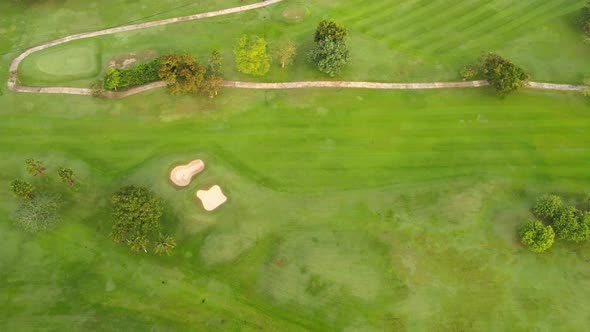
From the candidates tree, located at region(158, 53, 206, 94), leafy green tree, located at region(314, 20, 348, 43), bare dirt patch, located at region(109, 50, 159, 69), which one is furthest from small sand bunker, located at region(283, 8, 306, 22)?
bare dirt patch, located at region(109, 50, 159, 69)

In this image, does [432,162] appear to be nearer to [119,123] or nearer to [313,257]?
[313,257]

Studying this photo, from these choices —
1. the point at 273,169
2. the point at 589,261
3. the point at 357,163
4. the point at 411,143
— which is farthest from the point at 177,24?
the point at 589,261

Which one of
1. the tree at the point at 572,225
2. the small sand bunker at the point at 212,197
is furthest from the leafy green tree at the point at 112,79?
the tree at the point at 572,225

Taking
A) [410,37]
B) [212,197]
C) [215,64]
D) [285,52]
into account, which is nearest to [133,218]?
[212,197]

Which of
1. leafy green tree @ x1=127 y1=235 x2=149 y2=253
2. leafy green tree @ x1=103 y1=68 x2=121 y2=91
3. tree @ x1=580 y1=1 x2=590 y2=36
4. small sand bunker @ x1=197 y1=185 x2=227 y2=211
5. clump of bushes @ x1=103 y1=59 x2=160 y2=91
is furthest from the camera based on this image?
tree @ x1=580 y1=1 x2=590 y2=36

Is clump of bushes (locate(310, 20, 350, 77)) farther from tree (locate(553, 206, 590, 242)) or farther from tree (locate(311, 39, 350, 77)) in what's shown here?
tree (locate(553, 206, 590, 242))

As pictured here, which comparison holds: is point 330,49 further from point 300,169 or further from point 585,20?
point 585,20
